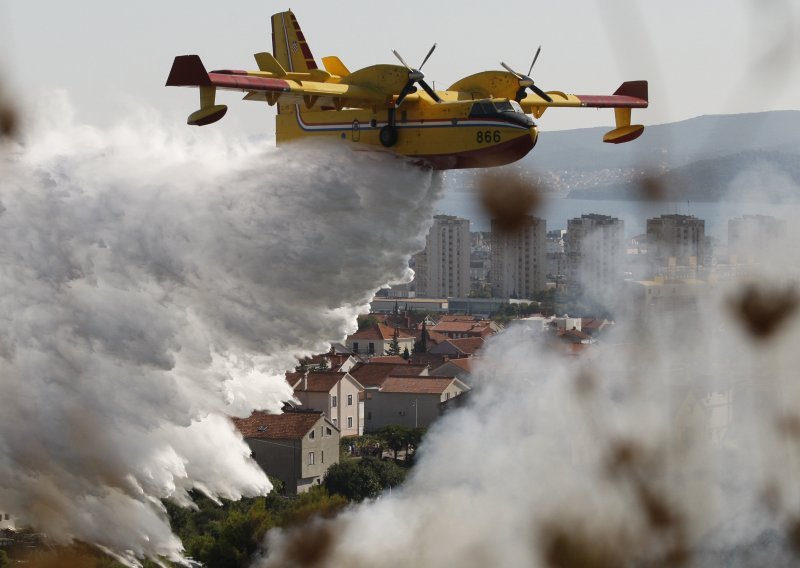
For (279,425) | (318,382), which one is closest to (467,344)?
(318,382)

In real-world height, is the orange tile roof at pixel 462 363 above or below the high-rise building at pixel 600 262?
below

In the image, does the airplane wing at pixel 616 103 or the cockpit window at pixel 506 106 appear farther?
the airplane wing at pixel 616 103

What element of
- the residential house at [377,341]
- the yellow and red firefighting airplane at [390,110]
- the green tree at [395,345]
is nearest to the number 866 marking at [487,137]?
the yellow and red firefighting airplane at [390,110]

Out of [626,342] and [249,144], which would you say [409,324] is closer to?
[626,342]

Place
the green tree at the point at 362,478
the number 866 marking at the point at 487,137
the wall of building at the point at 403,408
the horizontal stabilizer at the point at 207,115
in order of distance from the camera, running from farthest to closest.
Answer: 1. the wall of building at the point at 403,408
2. the green tree at the point at 362,478
3. the number 866 marking at the point at 487,137
4. the horizontal stabilizer at the point at 207,115

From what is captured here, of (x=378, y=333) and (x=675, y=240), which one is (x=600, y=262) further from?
(x=378, y=333)

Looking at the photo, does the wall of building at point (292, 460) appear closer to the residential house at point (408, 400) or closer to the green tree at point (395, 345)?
the residential house at point (408, 400)
